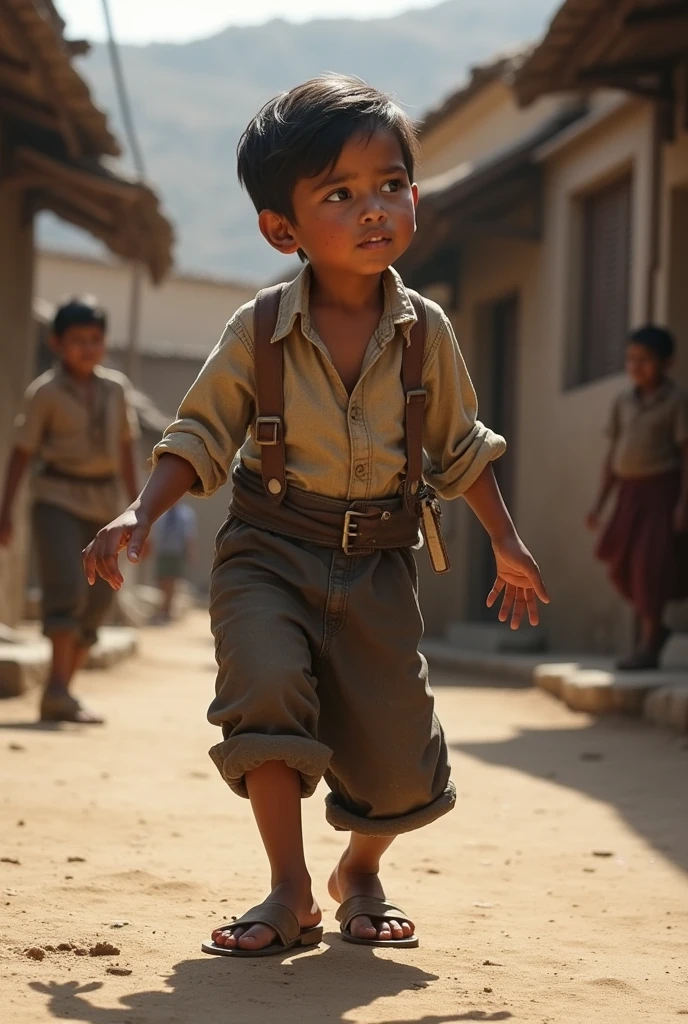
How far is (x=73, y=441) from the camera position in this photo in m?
6.49

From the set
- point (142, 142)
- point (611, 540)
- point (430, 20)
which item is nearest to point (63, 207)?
point (611, 540)

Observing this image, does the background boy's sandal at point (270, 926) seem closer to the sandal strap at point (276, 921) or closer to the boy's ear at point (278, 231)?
the sandal strap at point (276, 921)

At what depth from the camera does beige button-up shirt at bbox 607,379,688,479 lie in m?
7.66

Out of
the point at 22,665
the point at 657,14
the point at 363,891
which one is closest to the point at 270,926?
the point at 363,891

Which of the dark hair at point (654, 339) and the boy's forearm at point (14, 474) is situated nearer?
the boy's forearm at point (14, 474)

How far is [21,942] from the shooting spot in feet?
9.36

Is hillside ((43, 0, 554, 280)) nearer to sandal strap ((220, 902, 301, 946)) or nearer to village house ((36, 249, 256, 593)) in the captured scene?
village house ((36, 249, 256, 593))

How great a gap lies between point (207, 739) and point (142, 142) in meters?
129

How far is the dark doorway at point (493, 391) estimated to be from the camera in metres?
13.2

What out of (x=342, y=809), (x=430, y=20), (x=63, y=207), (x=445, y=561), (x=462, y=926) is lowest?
(x=462, y=926)

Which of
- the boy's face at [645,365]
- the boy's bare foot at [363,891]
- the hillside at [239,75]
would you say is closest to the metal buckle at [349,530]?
the boy's bare foot at [363,891]

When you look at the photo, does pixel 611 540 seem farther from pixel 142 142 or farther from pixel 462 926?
pixel 142 142

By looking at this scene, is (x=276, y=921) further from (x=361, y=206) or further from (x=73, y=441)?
(x=73, y=441)

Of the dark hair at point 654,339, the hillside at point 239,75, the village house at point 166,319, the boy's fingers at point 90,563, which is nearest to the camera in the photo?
the boy's fingers at point 90,563
